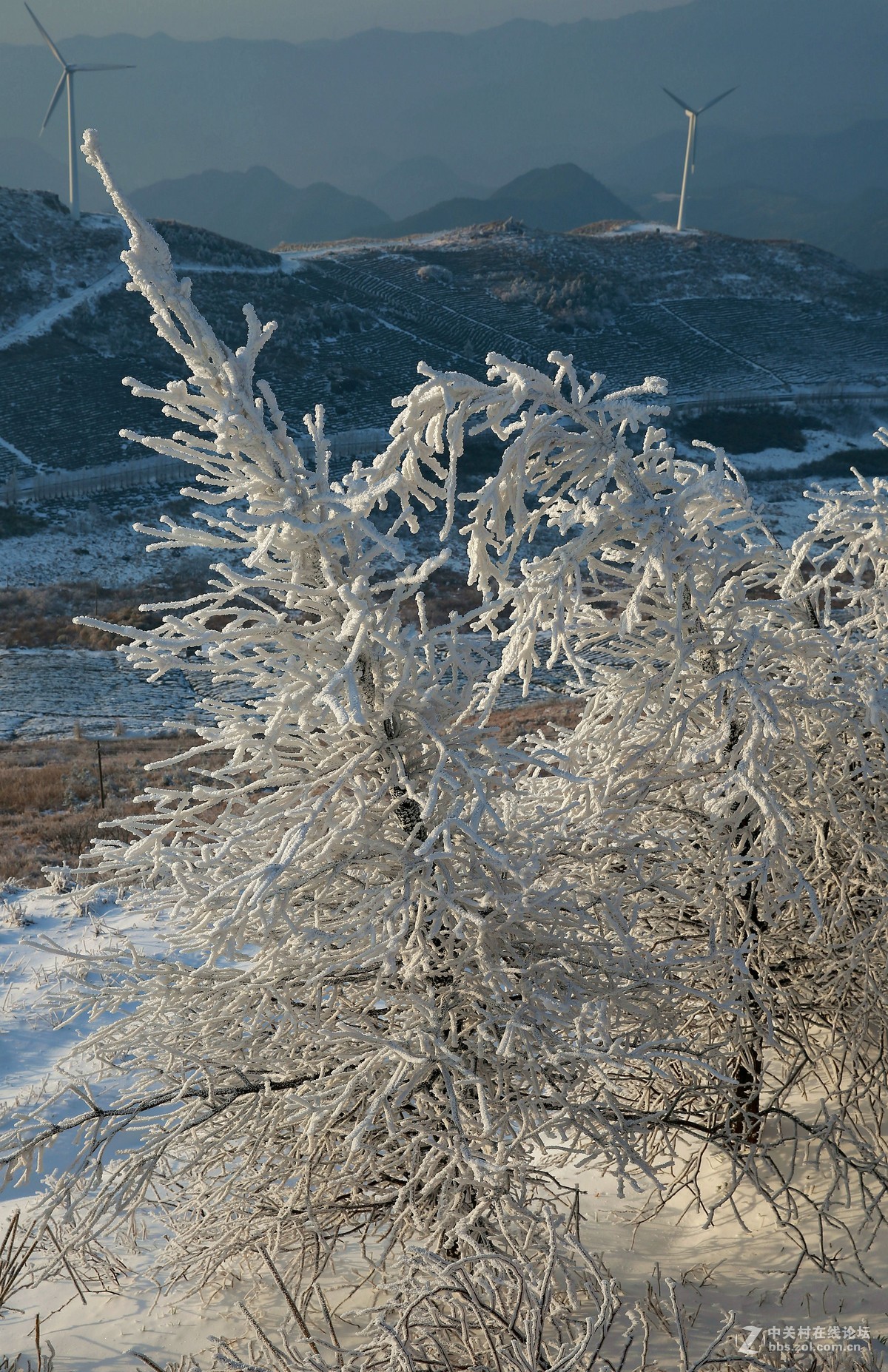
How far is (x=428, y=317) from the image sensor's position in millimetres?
71188

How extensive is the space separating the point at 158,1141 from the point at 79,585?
109 ft

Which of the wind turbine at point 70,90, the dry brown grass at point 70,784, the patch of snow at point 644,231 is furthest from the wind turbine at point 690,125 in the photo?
the dry brown grass at point 70,784

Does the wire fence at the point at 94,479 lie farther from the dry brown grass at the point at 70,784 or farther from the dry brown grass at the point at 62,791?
the dry brown grass at the point at 62,791

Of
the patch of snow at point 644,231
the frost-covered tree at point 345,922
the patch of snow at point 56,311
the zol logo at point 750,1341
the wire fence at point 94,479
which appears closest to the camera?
the frost-covered tree at point 345,922

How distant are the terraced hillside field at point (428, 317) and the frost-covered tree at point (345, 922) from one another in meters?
44.4

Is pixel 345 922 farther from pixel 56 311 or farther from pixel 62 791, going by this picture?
pixel 56 311

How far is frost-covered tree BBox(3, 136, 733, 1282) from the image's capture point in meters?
4.16

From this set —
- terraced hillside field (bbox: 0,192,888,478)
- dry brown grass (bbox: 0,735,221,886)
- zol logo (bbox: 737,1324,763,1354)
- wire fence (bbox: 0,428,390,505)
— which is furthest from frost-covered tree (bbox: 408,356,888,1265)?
terraced hillside field (bbox: 0,192,888,478)

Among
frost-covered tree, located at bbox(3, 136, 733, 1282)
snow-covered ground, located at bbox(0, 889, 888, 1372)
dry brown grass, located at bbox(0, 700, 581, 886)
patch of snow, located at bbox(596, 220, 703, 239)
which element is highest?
patch of snow, located at bbox(596, 220, 703, 239)

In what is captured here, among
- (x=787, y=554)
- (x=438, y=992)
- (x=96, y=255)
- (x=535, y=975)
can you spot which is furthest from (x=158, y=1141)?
(x=96, y=255)

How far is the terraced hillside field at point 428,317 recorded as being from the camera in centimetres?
5281

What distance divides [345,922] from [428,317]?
72078mm

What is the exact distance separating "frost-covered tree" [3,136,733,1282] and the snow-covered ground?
72cm

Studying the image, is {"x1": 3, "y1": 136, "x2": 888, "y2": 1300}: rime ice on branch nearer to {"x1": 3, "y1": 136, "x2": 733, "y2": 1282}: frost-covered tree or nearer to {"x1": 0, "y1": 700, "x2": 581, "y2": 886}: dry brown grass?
{"x1": 3, "y1": 136, "x2": 733, "y2": 1282}: frost-covered tree
